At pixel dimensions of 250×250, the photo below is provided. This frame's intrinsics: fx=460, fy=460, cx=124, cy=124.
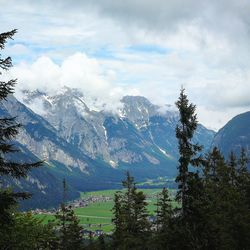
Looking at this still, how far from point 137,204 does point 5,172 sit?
127 ft

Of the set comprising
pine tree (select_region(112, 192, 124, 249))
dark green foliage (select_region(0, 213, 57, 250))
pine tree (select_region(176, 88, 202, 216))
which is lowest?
pine tree (select_region(112, 192, 124, 249))

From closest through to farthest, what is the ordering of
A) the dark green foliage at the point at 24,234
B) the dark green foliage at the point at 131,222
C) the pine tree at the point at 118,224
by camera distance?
the dark green foliage at the point at 24,234 < the dark green foliage at the point at 131,222 < the pine tree at the point at 118,224

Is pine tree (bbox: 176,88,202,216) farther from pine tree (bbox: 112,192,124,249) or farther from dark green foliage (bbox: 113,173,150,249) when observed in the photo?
pine tree (bbox: 112,192,124,249)

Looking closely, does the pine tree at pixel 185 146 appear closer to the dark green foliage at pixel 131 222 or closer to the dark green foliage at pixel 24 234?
the dark green foliage at pixel 24 234

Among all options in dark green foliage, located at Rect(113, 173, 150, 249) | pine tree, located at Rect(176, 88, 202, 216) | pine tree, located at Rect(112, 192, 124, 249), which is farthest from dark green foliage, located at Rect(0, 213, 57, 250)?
pine tree, located at Rect(112, 192, 124, 249)

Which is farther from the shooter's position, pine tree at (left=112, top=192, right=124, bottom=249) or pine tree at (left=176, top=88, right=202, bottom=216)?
pine tree at (left=112, top=192, right=124, bottom=249)

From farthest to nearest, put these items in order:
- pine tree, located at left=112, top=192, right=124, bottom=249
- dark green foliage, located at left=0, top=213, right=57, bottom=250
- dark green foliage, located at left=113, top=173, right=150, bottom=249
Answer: pine tree, located at left=112, top=192, right=124, bottom=249
dark green foliage, located at left=113, top=173, right=150, bottom=249
dark green foliage, located at left=0, top=213, right=57, bottom=250

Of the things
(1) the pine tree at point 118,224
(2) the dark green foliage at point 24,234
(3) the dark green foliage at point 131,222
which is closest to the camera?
(2) the dark green foliage at point 24,234

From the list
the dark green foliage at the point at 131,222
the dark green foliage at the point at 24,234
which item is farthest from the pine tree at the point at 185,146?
the dark green foliage at the point at 131,222

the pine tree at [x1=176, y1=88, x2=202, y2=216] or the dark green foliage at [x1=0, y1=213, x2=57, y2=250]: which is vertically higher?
the pine tree at [x1=176, y1=88, x2=202, y2=216]

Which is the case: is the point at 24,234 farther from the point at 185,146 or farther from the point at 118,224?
the point at 118,224

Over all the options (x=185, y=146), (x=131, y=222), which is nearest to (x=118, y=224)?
(x=131, y=222)

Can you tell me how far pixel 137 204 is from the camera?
61281 mm

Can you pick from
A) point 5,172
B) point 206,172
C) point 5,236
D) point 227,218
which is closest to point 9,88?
point 5,172
